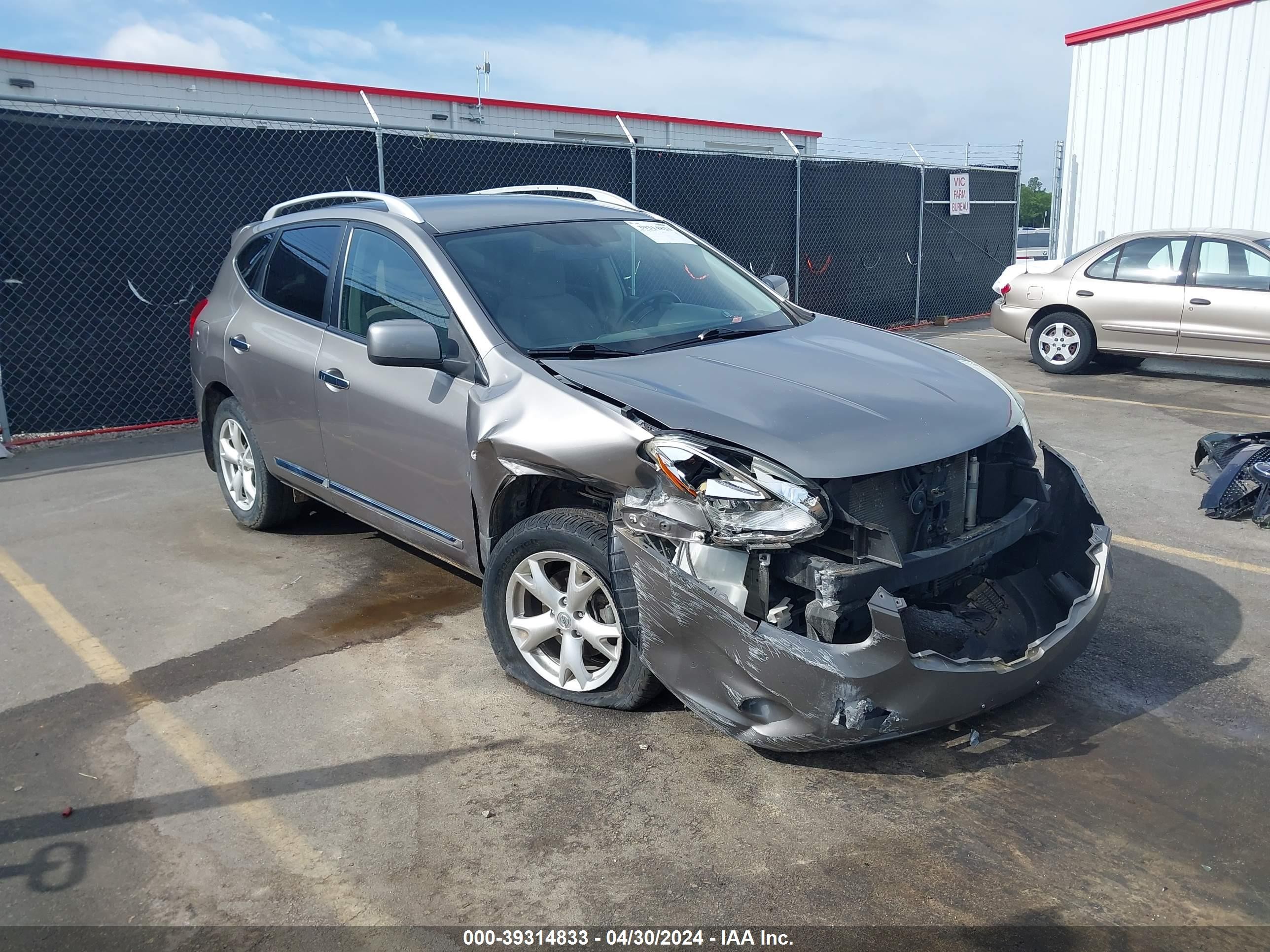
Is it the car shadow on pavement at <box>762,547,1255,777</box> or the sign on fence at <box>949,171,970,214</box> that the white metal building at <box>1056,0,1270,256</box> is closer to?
the sign on fence at <box>949,171,970,214</box>

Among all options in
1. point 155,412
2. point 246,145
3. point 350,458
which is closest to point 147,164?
point 246,145

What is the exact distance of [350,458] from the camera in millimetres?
4781

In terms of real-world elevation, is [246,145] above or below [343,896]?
above

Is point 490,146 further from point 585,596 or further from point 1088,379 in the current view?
point 585,596

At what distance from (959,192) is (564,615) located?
1355 centimetres

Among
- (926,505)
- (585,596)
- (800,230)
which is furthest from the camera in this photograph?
(800,230)

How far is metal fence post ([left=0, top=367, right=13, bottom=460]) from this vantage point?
8.27 metres

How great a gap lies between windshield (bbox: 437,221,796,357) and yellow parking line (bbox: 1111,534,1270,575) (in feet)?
7.79

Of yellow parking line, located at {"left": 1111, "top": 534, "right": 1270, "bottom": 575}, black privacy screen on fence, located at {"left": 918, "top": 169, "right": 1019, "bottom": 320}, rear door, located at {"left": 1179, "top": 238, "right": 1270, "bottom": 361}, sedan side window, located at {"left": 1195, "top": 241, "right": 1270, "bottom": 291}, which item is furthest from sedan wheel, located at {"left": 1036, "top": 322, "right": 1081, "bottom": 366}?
yellow parking line, located at {"left": 1111, "top": 534, "right": 1270, "bottom": 575}

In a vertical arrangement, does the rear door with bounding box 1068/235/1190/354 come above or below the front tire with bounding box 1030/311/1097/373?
above

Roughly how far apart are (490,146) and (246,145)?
238 centimetres

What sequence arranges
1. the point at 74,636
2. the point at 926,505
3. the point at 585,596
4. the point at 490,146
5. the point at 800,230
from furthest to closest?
1. the point at 800,230
2. the point at 490,146
3. the point at 74,636
4. the point at 585,596
5. the point at 926,505

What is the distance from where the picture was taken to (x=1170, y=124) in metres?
15.2

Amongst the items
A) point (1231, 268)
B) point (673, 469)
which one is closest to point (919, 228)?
point (1231, 268)
